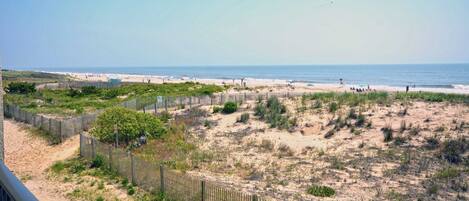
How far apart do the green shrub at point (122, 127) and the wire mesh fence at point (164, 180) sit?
349 cm

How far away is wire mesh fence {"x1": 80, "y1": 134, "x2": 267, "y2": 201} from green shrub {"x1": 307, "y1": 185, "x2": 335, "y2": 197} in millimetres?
1848

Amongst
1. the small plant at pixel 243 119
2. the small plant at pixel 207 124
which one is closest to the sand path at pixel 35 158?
the small plant at pixel 207 124

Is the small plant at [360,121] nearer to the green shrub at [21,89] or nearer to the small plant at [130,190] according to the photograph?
the small plant at [130,190]

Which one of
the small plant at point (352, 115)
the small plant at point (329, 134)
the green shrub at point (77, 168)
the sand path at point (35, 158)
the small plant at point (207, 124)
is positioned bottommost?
the sand path at point (35, 158)

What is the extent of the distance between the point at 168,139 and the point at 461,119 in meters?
16.5

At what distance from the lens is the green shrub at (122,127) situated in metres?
21.6

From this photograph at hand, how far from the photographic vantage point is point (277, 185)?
14.9 metres

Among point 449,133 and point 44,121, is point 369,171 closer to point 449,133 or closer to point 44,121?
point 449,133

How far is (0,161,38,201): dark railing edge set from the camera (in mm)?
2572

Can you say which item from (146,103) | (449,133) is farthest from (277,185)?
(146,103)

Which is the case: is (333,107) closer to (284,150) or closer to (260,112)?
(260,112)

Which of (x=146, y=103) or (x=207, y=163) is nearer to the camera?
(x=207, y=163)

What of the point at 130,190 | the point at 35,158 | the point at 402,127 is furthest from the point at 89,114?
the point at 402,127

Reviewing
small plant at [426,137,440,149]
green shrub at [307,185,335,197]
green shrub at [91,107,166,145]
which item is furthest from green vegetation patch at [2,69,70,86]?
green shrub at [307,185,335,197]
